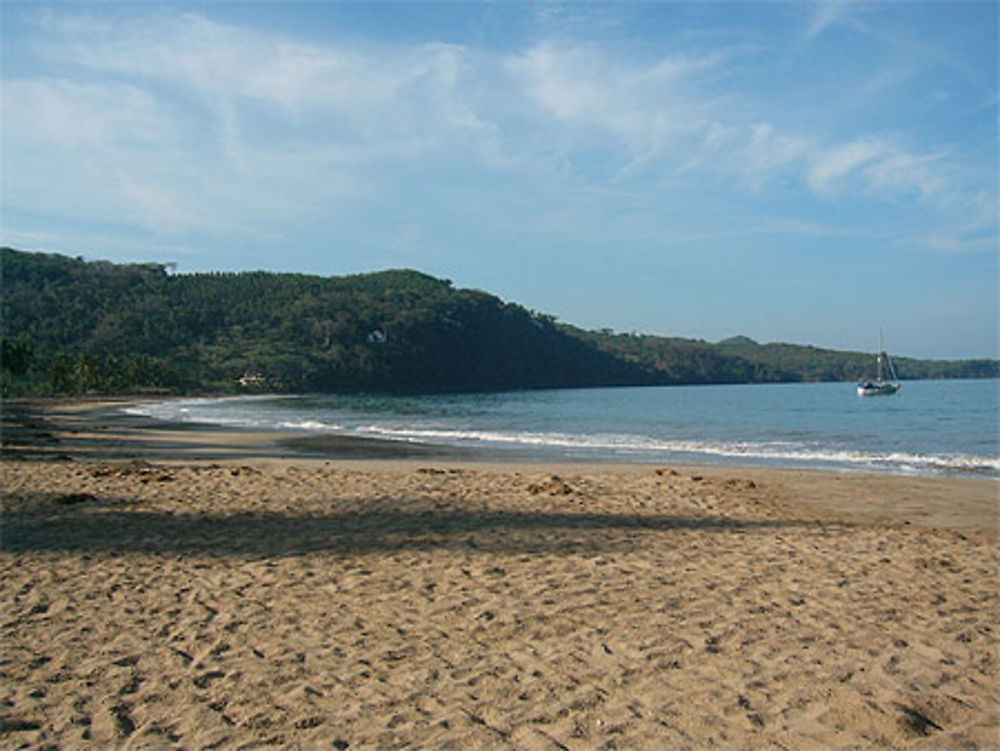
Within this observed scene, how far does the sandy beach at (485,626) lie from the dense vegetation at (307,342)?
3223 inches

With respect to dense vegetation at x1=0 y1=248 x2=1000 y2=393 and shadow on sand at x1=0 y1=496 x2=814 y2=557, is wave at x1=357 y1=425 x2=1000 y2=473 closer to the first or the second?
shadow on sand at x1=0 y1=496 x2=814 y2=557

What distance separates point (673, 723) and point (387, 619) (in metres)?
2.45

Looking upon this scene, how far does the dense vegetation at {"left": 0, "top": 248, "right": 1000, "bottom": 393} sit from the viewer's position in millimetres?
105438

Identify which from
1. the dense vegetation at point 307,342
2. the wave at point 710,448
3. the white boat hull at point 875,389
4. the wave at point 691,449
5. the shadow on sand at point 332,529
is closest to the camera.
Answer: the shadow on sand at point 332,529

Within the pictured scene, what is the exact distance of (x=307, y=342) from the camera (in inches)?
5157

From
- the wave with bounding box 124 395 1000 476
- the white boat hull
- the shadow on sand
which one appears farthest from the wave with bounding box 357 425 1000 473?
the white boat hull

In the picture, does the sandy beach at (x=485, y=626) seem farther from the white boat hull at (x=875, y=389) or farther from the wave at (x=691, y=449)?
the white boat hull at (x=875, y=389)

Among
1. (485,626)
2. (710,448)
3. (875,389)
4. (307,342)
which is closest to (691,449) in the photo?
(710,448)

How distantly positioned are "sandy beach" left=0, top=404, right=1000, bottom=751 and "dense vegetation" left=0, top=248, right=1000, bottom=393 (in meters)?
81.9

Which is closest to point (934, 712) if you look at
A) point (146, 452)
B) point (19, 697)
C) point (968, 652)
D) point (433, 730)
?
point (968, 652)

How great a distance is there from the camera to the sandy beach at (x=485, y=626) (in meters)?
3.98

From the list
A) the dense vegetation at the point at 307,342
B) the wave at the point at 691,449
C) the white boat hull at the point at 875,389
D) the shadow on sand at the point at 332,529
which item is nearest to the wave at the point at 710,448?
the wave at the point at 691,449

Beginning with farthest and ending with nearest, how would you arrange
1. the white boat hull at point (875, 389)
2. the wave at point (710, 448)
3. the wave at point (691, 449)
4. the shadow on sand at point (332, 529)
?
1. the white boat hull at point (875, 389)
2. the wave at point (710, 448)
3. the wave at point (691, 449)
4. the shadow on sand at point (332, 529)

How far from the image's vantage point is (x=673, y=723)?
3.97 m
